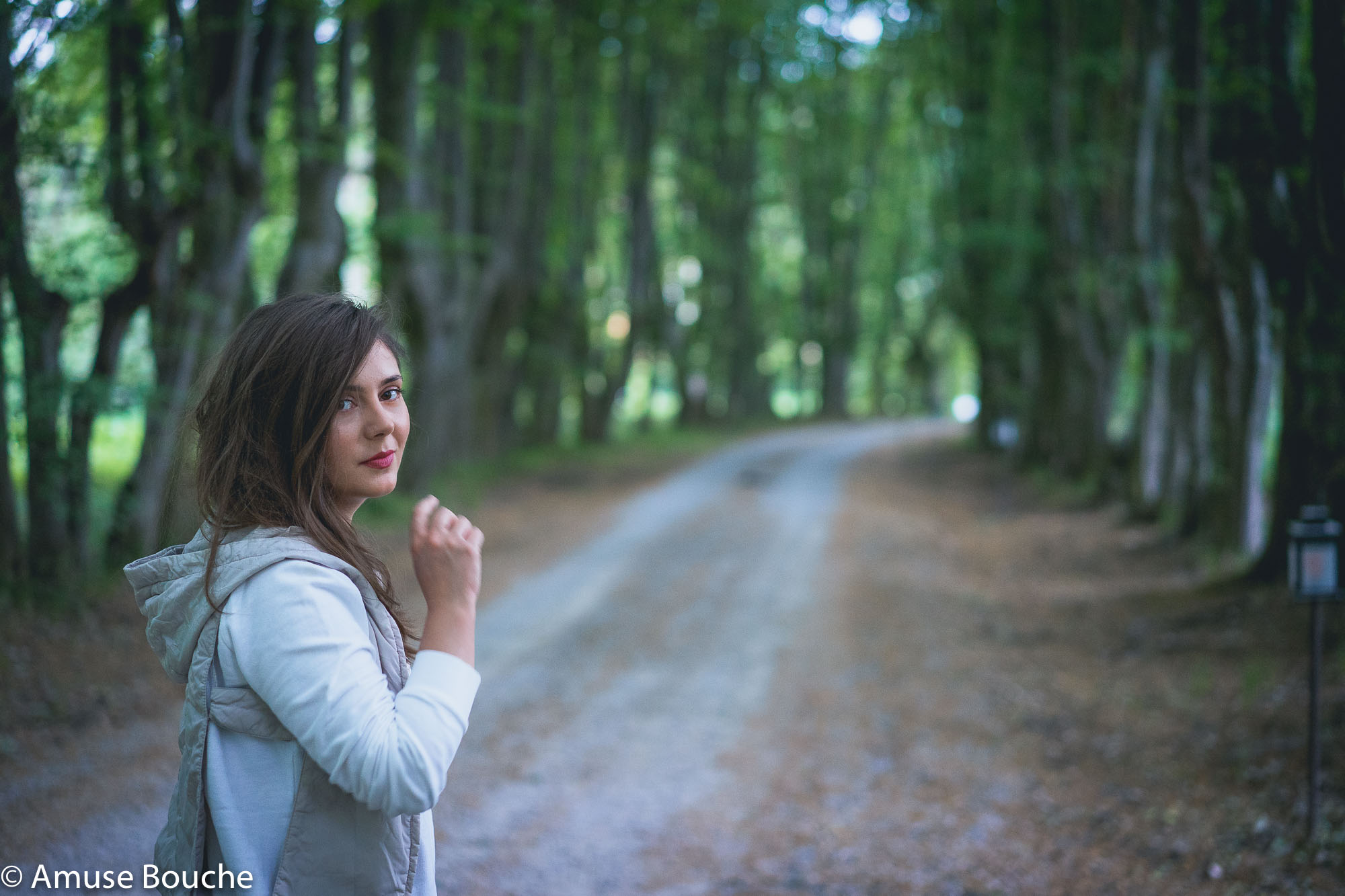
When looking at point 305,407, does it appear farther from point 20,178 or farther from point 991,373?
point 991,373

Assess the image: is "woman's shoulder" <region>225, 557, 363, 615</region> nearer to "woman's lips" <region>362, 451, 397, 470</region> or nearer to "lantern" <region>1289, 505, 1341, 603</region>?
"woman's lips" <region>362, 451, 397, 470</region>

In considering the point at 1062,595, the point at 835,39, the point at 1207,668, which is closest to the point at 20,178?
the point at 1207,668

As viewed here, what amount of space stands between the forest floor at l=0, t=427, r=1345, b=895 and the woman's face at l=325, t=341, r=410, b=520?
3412 mm

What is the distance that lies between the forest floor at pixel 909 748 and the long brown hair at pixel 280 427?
344cm

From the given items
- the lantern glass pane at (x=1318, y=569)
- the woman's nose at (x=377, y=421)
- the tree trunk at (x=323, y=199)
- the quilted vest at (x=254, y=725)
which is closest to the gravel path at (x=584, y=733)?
the quilted vest at (x=254, y=725)

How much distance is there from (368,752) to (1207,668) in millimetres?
7664

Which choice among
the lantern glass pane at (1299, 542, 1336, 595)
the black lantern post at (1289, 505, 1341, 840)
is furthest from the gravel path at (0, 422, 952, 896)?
the lantern glass pane at (1299, 542, 1336, 595)

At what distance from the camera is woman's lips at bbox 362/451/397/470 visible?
6.01ft

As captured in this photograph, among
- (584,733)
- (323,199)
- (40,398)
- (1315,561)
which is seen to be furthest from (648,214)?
(1315,561)

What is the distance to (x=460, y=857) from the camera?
4.87m

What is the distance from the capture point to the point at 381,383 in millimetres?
1846

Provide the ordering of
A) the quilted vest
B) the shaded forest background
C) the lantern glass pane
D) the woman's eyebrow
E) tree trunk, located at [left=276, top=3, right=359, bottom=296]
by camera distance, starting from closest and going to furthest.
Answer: the quilted vest
the woman's eyebrow
the lantern glass pane
the shaded forest background
tree trunk, located at [left=276, top=3, right=359, bottom=296]

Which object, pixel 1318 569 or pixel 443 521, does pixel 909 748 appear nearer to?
pixel 1318 569

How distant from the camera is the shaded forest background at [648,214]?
767 centimetres
